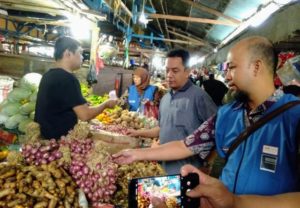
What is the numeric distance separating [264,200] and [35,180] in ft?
4.72

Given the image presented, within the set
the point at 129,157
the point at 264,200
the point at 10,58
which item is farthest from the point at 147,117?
the point at 264,200

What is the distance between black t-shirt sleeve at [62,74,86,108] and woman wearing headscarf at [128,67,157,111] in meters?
2.69

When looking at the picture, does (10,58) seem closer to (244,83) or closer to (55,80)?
(55,80)

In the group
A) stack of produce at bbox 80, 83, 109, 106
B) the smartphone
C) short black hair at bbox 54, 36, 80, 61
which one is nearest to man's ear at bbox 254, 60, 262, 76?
the smartphone

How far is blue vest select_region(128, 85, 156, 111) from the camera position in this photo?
20.8 ft

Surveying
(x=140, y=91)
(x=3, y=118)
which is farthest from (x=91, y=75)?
(x=3, y=118)

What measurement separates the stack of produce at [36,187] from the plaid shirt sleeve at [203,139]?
38.5 inches

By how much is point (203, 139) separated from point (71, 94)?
180 centimetres

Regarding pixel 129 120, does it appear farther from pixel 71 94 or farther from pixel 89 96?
pixel 89 96

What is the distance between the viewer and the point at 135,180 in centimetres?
178

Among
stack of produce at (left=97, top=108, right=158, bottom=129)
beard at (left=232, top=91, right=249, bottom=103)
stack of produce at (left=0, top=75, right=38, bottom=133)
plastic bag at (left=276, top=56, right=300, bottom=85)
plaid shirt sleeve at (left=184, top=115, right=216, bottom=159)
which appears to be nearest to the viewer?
beard at (left=232, top=91, right=249, bottom=103)

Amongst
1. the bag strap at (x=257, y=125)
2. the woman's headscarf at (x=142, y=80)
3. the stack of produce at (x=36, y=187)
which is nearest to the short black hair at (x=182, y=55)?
the bag strap at (x=257, y=125)

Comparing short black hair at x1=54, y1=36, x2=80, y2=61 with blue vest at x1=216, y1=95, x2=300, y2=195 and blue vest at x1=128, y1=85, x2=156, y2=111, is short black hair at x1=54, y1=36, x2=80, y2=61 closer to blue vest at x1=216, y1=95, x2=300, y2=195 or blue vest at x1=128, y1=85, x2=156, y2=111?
blue vest at x1=128, y1=85, x2=156, y2=111

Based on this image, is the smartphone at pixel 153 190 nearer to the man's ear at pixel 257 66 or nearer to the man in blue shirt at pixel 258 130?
the man in blue shirt at pixel 258 130
